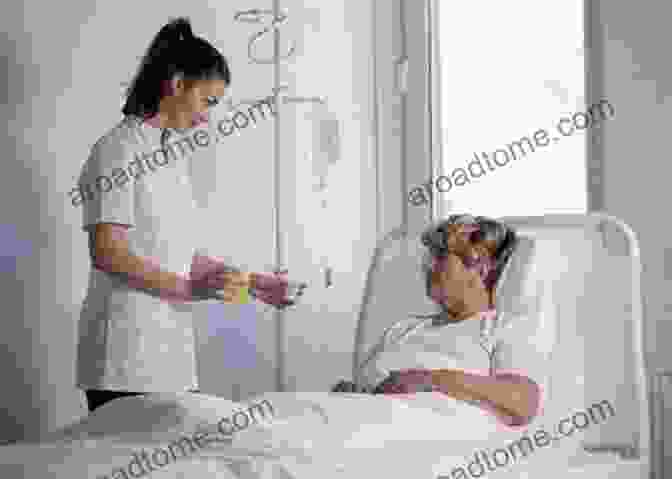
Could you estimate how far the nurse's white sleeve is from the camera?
2311 millimetres

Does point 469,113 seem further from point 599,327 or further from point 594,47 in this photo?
point 599,327

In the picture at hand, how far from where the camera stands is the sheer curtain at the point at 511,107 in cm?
328

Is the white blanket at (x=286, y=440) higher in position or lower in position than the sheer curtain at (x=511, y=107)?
lower

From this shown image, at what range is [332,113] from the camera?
3.96 metres

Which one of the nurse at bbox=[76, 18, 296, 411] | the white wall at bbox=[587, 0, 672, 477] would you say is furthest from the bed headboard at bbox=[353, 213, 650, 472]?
the nurse at bbox=[76, 18, 296, 411]

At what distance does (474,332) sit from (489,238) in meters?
0.22

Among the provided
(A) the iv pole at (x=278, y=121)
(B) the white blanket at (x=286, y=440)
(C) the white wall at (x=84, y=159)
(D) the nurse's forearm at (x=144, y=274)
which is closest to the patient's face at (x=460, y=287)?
(B) the white blanket at (x=286, y=440)

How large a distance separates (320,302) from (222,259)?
0.39 m

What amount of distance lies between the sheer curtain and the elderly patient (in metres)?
0.75

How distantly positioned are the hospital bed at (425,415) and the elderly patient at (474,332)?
43 mm

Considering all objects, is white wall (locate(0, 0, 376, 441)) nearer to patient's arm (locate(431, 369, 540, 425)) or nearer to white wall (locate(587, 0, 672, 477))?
white wall (locate(587, 0, 672, 477))

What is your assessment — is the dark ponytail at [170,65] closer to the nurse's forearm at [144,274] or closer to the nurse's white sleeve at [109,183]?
the nurse's white sleeve at [109,183]

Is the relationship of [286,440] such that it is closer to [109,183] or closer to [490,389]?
[490,389]

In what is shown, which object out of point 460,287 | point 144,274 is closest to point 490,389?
point 460,287
